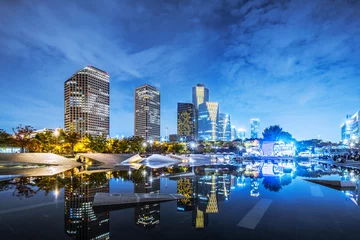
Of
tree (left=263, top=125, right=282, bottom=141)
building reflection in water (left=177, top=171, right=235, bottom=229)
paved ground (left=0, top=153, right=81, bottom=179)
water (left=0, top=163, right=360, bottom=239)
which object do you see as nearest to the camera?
water (left=0, top=163, right=360, bottom=239)

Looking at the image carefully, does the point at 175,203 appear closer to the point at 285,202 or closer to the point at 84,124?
the point at 285,202

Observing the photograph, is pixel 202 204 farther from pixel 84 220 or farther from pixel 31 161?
pixel 31 161

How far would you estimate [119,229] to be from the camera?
6.45 metres

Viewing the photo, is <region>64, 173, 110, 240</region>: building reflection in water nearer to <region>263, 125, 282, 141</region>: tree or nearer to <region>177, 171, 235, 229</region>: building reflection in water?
<region>177, 171, 235, 229</region>: building reflection in water

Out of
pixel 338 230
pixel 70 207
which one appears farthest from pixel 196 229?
pixel 70 207

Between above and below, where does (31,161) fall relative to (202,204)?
above

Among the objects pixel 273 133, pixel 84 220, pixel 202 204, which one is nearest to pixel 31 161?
pixel 84 220

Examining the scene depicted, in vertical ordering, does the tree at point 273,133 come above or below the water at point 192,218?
above

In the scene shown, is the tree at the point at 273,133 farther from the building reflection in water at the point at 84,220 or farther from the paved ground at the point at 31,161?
the building reflection in water at the point at 84,220

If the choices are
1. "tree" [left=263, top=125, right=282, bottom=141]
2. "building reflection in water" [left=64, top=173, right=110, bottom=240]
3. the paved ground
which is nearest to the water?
"building reflection in water" [left=64, top=173, right=110, bottom=240]

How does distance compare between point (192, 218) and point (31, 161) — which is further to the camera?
point (31, 161)

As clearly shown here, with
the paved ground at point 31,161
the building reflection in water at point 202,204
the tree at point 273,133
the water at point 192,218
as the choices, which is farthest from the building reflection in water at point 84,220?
the tree at point 273,133

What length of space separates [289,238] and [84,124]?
211 metres

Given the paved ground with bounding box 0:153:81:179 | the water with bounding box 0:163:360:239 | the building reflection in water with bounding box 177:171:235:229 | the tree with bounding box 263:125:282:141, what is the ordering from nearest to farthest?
the water with bounding box 0:163:360:239 < the building reflection in water with bounding box 177:171:235:229 < the paved ground with bounding box 0:153:81:179 < the tree with bounding box 263:125:282:141
